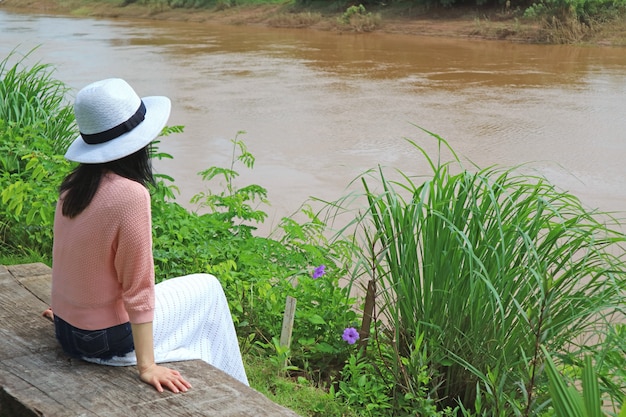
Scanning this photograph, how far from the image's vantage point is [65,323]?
1963mm

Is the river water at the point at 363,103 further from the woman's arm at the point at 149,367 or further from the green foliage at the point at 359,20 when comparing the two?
the woman's arm at the point at 149,367

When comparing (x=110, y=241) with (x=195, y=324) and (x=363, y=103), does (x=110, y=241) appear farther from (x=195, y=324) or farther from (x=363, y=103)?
(x=363, y=103)

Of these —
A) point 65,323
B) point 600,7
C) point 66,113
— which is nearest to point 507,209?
point 65,323

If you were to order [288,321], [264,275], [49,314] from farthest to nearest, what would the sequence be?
[264,275] < [288,321] < [49,314]

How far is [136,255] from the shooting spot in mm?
1845

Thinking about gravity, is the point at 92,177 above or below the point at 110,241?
above

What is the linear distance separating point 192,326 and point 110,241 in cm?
38

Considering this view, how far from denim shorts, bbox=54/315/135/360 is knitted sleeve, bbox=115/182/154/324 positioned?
0.28 ft

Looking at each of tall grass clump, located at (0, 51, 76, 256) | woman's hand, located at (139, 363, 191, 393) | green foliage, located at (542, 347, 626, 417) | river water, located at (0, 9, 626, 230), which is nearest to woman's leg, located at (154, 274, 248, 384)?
woman's hand, located at (139, 363, 191, 393)

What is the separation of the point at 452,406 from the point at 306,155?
484 centimetres

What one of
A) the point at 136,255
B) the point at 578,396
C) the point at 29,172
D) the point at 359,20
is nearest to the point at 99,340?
the point at 136,255

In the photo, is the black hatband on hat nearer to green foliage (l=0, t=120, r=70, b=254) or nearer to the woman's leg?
the woman's leg

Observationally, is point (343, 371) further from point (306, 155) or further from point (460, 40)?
point (460, 40)

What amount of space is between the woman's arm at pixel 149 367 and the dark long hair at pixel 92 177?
0.30 m
